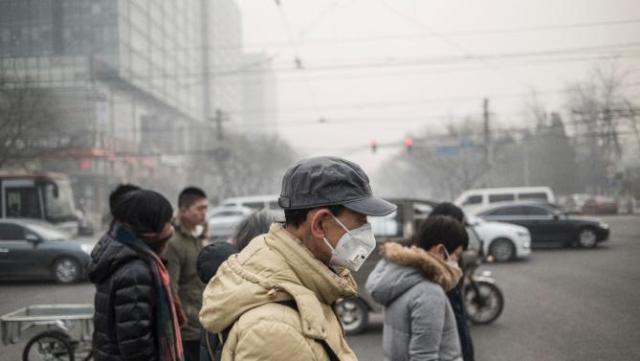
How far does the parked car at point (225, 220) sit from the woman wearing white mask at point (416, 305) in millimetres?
17966

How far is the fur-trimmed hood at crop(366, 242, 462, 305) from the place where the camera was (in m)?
2.62

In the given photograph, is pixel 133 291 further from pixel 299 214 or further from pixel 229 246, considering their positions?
pixel 299 214

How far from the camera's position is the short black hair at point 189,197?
4492mm

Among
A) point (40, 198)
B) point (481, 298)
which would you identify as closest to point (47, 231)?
point (481, 298)

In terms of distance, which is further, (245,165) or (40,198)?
(245,165)

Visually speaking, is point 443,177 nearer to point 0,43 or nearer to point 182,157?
point 182,157

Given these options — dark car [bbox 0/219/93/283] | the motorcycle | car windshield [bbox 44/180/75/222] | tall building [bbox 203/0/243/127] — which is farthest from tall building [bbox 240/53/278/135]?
car windshield [bbox 44/180/75/222]

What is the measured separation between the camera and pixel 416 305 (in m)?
2.54

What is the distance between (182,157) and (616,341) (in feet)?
172

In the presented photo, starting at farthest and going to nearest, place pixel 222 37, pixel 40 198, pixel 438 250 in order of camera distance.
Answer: pixel 40 198, pixel 222 37, pixel 438 250

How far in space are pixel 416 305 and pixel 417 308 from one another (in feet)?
0.05

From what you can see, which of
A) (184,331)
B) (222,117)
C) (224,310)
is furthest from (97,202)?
(224,310)

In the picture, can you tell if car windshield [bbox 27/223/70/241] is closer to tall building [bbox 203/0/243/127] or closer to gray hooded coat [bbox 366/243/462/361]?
tall building [bbox 203/0/243/127]

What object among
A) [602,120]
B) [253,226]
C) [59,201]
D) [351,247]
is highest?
[602,120]
